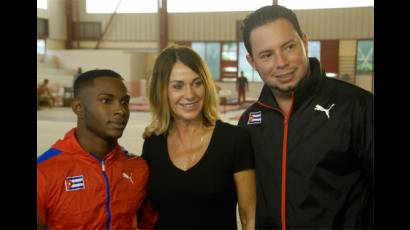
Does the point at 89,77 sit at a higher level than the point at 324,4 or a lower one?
lower

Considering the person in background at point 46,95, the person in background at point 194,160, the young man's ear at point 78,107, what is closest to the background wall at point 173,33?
the person in background at point 46,95

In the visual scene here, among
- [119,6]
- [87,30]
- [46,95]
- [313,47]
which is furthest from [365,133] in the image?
[46,95]

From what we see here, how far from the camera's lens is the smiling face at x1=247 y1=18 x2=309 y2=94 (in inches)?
38.9

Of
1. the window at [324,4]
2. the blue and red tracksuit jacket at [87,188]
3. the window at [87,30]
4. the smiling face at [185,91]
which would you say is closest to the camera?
the blue and red tracksuit jacket at [87,188]

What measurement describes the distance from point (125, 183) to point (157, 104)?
0.92 feet

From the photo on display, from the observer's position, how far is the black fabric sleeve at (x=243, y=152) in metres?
1.15

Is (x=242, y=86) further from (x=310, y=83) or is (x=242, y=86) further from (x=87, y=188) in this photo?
(x=87, y=188)

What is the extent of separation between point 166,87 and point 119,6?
61cm

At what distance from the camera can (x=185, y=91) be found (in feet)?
3.94

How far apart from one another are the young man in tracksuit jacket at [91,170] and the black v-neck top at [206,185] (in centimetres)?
10

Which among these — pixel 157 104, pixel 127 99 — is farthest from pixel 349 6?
pixel 127 99

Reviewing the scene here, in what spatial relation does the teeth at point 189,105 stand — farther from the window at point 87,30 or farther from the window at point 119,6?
the window at point 87,30

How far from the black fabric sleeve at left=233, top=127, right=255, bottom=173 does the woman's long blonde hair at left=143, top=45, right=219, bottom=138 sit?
0.15 m
